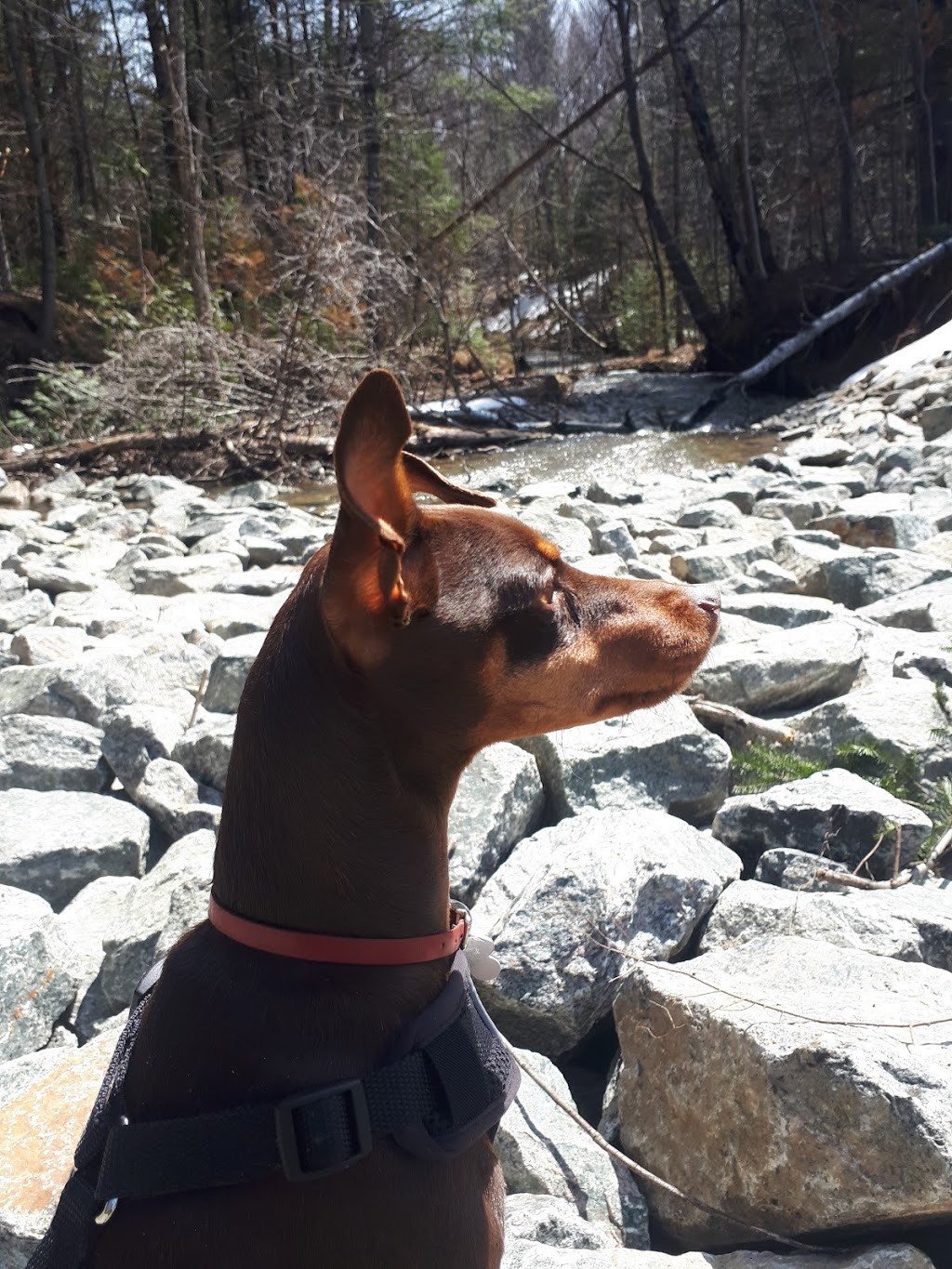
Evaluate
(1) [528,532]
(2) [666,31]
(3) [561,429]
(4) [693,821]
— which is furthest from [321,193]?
(1) [528,532]

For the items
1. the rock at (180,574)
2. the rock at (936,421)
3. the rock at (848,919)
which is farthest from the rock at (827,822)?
the rock at (936,421)

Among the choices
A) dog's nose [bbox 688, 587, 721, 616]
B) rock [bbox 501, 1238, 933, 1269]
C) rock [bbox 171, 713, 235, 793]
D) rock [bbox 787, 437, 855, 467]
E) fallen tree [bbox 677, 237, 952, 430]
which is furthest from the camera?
fallen tree [bbox 677, 237, 952, 430]

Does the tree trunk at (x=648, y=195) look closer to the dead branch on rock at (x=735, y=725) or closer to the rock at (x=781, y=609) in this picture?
the rock at (x=781, y=609)

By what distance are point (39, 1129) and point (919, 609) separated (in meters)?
4.49

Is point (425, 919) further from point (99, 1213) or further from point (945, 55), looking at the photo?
point (945, 55)

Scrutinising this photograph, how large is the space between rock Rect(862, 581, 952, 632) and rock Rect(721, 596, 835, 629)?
0.25m

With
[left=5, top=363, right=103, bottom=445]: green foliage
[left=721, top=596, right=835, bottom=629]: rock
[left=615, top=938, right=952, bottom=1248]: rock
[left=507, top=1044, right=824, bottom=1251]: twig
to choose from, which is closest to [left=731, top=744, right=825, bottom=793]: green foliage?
[left=615, top=938, right=952, bottom=1248]: rock

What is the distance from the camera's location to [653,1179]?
229 cm

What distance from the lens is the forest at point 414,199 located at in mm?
14289

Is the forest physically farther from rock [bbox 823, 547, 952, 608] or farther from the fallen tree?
rock [bbox 823, 547, 952, 608]

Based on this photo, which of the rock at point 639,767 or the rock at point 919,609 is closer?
the rock at point 639,767

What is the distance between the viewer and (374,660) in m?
1.71

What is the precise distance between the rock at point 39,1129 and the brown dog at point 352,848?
703 mm

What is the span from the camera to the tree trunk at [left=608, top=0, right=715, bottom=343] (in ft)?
61.4
